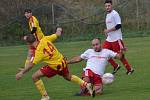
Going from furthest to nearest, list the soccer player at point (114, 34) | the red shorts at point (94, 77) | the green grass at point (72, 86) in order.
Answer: the soccer player at point (114, 34)
the red shorts at point (94, 77)
the green grass at point (72, 86)

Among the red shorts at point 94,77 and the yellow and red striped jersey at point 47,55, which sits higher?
the yellow and red striped jersey at point 47,55

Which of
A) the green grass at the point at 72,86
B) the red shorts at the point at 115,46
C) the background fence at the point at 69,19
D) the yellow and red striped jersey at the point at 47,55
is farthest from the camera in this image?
the background fence at the point at 69,19

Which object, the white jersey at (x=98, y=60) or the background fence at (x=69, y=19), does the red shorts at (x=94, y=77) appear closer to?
the white jersey at (x=98, y=60)

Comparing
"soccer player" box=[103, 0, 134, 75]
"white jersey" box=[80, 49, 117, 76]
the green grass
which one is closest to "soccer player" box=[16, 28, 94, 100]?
the green grass

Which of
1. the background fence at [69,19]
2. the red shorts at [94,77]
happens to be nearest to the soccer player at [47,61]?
the red shorts at [94,77]

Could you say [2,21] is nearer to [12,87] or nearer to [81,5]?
[81,5]

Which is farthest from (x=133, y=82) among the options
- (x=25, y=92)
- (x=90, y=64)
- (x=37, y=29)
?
(x=37, y=29)

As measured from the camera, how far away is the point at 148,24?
3734 centimetres

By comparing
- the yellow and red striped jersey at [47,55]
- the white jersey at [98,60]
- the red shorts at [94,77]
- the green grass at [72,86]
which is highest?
the yellow and red striped jersey at [47,55]

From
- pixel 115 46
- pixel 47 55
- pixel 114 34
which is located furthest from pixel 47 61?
pixel 114 34

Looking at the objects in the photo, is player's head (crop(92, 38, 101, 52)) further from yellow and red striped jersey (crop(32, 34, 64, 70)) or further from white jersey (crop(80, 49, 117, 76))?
yellow and red striped jersey (crop(32, 34, 64, 70))

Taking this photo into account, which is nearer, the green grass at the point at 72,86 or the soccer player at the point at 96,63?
the green grass at the point at 72,86

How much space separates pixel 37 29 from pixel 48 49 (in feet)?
21.1

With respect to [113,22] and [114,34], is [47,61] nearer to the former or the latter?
[113,22]
